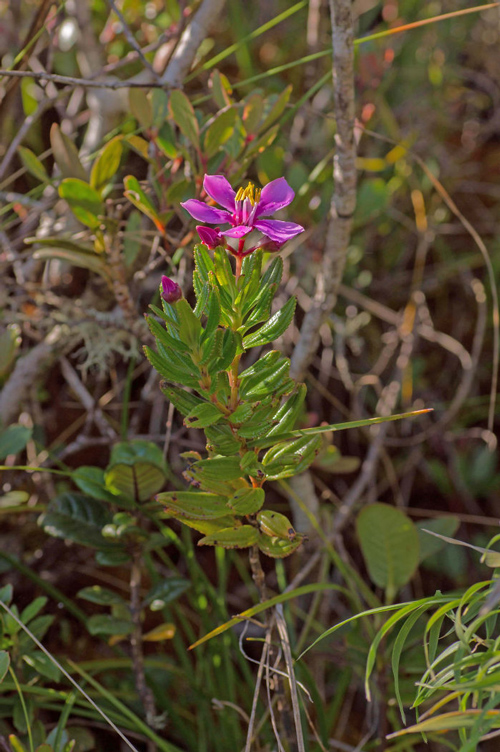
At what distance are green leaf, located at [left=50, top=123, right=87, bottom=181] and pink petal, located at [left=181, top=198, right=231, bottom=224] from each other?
368 mm

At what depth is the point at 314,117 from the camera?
1483 mm

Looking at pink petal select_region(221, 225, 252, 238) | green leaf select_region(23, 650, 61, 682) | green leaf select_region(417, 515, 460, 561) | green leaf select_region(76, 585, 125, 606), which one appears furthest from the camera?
green leaf select_region(417, 515, 460, 561)

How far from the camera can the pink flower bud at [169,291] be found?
0.61 metres

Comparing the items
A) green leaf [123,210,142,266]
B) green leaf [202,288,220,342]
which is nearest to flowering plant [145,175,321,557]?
green leaf [202,288,220,342]

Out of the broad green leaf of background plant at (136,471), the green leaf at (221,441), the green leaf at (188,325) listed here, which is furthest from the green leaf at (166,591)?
the green leaf at (188,325)

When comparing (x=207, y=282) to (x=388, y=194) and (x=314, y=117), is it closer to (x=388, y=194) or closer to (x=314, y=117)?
(x=388, y=194)

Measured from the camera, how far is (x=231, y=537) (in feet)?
2.14

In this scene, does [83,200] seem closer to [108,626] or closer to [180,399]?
[180,399]

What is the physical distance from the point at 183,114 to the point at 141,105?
7cm

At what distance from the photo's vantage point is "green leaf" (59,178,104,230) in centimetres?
83

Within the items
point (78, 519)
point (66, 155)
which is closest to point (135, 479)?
point (78, 519)

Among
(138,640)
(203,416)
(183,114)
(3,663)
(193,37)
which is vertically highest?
(193,37)

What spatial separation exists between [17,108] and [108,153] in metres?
0.73

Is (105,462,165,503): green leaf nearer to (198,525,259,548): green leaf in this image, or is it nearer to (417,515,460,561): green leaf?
(198,525,259,548): green leaf
